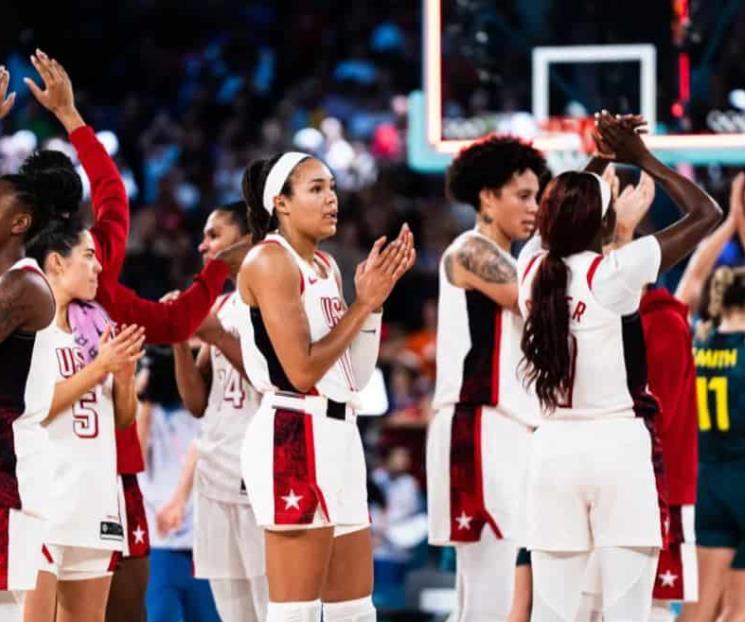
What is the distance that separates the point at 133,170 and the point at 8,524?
1213 centimetres

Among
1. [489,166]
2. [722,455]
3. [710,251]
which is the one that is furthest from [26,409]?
[710,251]

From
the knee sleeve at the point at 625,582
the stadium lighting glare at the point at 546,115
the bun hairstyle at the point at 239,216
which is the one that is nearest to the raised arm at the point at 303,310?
the knee sleeve at the point at 625,582

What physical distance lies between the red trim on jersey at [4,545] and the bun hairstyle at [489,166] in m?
2.56

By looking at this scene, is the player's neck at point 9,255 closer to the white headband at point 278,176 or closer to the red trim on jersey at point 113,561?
the white headband at point 278,176

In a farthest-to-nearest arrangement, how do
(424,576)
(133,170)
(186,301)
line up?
1. (133,170)
2. (424,576)
3. (186,301)

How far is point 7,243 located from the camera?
17.9ft

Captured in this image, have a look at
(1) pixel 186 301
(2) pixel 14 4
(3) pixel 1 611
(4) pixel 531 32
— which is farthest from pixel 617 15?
(2) pixel 14 4

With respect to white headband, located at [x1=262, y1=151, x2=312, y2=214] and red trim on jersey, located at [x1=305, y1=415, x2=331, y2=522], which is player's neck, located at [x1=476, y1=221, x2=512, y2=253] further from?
red trim on jersey, located at [x1=305, y1=415, x2=331, y2=522]

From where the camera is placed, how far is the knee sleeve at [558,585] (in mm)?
5828

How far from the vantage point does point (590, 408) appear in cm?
583

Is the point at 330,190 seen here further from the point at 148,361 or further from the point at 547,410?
the point at 148,361

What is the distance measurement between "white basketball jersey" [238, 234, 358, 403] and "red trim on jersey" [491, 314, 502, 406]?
949 millimetres

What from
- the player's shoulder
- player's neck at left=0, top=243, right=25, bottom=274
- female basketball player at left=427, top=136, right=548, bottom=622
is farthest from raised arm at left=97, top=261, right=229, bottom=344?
player's neck at left=0, top=243, right=25, bottom=274

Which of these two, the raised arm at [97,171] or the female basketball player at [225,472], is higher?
the raised arm at [97,171]
